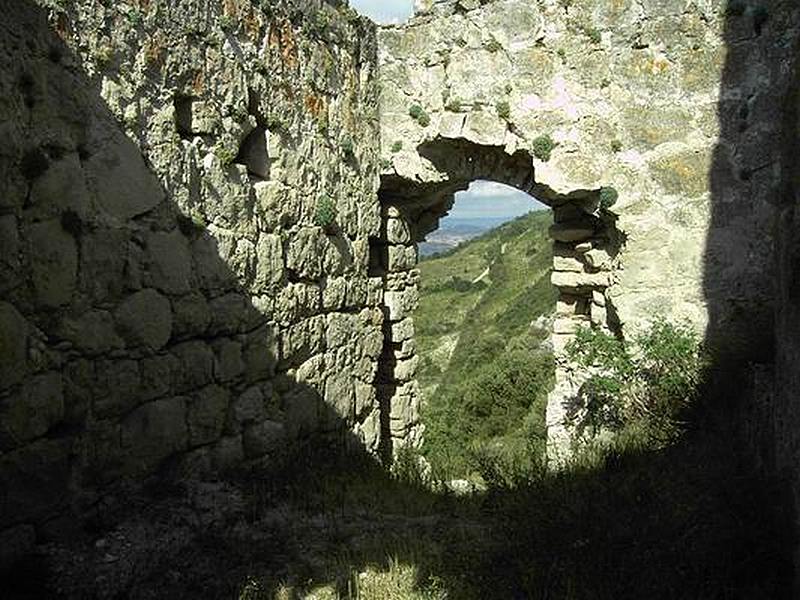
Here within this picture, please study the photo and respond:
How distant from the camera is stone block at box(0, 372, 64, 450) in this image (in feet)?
11.6

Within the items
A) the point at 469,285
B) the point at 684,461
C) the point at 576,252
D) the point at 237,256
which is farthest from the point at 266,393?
the point at 469,285

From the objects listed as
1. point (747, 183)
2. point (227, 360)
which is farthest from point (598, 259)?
point (227, 360)

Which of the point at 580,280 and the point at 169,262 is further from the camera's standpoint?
the point at 580,280

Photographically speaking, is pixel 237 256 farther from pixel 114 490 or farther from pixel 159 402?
pixel 114 490

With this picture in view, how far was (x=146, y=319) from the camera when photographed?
4305 mm

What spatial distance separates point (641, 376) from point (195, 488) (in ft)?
11.4

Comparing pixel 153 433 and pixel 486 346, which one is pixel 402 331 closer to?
pixel 153 433

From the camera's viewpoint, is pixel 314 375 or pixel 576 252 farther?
pixel 576 252

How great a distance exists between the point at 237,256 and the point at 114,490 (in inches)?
65.1

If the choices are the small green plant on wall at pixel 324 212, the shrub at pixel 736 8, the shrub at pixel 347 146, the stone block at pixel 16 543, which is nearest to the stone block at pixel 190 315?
the stone block at pixel 16 543

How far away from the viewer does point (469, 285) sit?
108 ft

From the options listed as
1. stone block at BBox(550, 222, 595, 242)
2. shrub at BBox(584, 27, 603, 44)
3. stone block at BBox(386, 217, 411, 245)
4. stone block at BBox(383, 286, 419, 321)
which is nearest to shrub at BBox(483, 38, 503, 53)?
shrub at BBox(584, 27, 603, 44)

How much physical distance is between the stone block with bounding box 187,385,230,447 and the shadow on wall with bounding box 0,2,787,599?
1 centimetres

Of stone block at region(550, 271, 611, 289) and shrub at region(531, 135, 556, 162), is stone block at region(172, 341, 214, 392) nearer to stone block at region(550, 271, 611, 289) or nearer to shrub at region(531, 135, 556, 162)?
shrub at region(531, 135, 556, 162)
